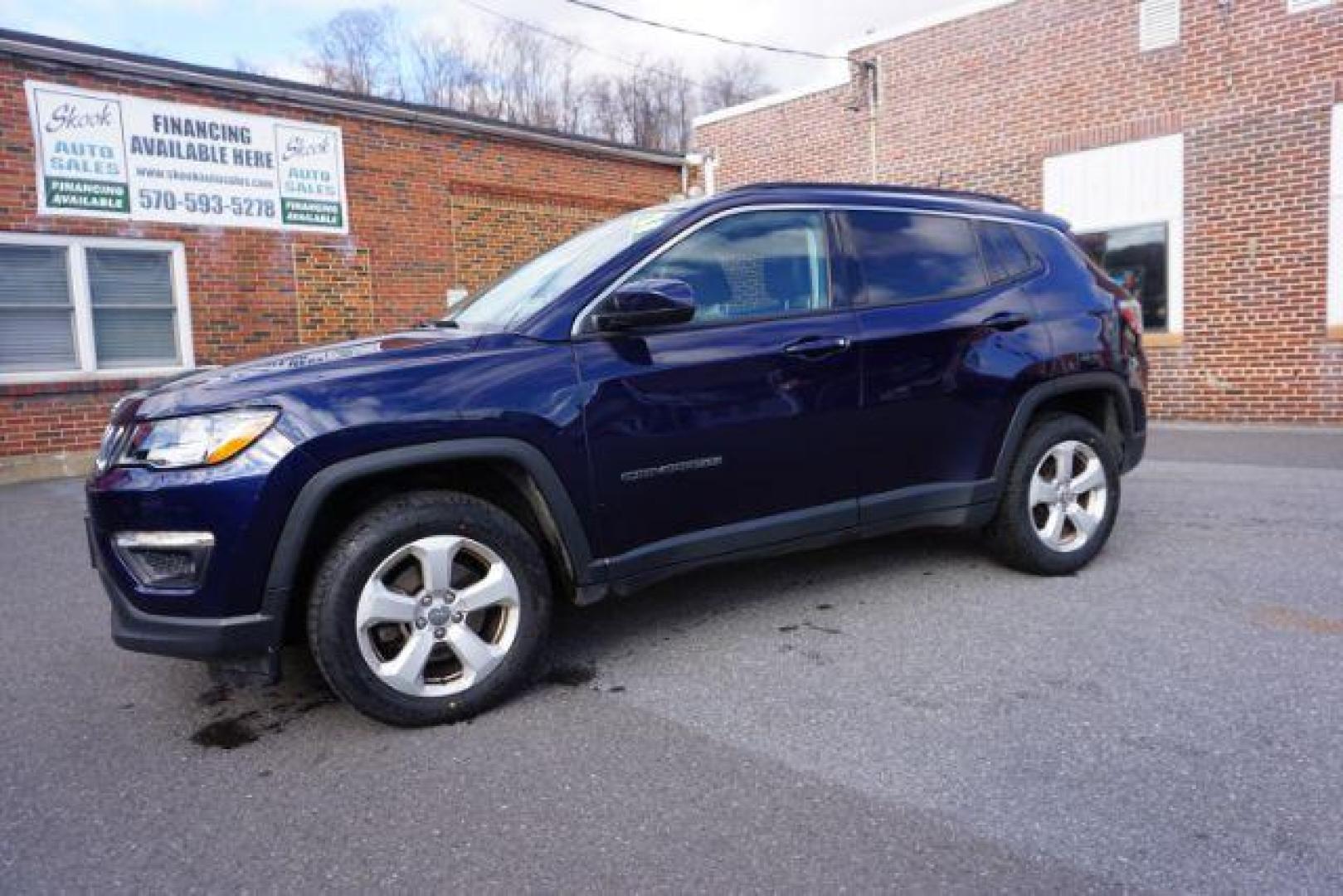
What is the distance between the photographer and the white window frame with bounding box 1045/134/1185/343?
1042 centimetres

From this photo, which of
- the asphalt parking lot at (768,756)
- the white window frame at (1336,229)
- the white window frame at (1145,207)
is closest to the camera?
the asphalt parking lot at (768,756)

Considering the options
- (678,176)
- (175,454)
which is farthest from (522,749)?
(678,176)

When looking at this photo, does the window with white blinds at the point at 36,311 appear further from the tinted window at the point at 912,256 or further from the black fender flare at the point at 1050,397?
the black fender flare at the point at 1050,397

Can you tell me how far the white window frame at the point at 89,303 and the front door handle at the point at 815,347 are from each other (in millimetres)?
7892

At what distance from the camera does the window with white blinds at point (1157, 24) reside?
10195 mm

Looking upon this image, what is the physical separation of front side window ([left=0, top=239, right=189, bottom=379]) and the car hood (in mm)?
7286

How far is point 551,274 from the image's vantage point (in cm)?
363

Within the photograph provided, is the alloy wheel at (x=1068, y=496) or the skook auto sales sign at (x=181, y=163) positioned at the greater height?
the skook auto sales sign at (x=181, y=163)

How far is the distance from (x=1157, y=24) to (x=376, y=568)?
11.2 meters

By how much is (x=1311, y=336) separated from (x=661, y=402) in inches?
381

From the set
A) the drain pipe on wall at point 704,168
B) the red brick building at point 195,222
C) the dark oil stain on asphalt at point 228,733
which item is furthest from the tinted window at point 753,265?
the drain pipe on wall at point 704,168

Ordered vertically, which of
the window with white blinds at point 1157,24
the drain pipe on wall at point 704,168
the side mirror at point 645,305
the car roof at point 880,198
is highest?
the window with white blinds at point 1157,24

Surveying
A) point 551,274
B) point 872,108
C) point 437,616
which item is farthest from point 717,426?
point 872,108

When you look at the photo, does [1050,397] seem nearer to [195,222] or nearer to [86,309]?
[195,222]
